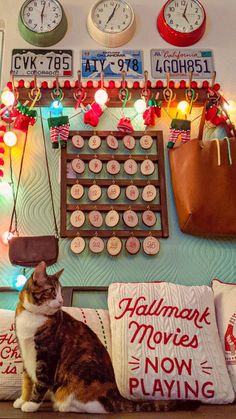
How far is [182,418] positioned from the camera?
3.97ft

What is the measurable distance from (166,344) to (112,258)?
2.06ft

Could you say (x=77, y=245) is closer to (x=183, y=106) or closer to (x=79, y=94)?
(x=79, y=94)

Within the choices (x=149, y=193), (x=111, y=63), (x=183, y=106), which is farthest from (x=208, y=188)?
(x=111, y=63)

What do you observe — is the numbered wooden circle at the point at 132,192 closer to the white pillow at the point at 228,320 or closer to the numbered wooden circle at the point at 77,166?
the numbered wooden circle at the point at 77,166

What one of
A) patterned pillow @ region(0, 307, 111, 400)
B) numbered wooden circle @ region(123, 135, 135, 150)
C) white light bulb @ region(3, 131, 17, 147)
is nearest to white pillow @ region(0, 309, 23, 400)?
patterned pillow @ region(0, 307, 111, 400)

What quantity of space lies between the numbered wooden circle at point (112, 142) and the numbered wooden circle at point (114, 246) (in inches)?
19.1

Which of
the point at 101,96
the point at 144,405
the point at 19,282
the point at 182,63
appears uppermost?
the point at 182,63

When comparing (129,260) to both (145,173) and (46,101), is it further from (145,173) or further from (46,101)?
(46,101)

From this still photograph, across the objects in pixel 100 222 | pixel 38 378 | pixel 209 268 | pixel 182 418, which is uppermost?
pixel 100 222

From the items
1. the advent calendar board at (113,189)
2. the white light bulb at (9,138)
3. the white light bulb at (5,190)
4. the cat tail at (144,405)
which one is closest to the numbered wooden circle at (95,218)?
the advent calendar board at (113,189)

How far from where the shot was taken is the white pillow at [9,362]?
58.7 inches

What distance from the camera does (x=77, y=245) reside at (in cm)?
205

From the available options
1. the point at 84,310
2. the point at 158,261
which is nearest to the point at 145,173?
the point at 158,261

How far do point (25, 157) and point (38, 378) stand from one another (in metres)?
1.27
